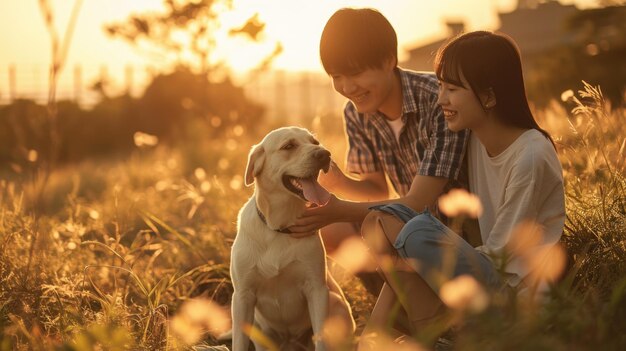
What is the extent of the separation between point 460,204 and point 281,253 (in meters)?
1.06

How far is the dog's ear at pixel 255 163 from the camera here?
4129 millimetres

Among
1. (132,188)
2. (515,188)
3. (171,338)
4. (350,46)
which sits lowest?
(132,188)

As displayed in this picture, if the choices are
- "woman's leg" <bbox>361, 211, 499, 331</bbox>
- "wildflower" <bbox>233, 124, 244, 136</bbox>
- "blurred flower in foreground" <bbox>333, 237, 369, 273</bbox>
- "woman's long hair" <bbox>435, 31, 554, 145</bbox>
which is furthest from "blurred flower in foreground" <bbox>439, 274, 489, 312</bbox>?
"wildflower" <bbox>233, 124, 244, 136</bbox>

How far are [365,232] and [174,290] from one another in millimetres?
1584

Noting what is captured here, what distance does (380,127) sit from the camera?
4824 mm

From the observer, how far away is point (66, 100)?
20.5 m

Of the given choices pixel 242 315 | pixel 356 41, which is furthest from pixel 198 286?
pixel 356 41

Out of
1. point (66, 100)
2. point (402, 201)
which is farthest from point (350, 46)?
point (66, 100)

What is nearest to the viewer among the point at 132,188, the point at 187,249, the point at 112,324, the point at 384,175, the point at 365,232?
the point at 112,324

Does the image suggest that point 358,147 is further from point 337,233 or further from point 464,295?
point 464,295

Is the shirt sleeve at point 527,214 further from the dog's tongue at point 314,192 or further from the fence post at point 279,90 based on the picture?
the fence post at point 279,90

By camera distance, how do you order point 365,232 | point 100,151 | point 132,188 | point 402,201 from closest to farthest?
point 365,232
point 402,201
point 132,188
point 100,151

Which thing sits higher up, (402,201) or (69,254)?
(402,201)

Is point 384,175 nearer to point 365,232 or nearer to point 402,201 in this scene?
point 402,201
